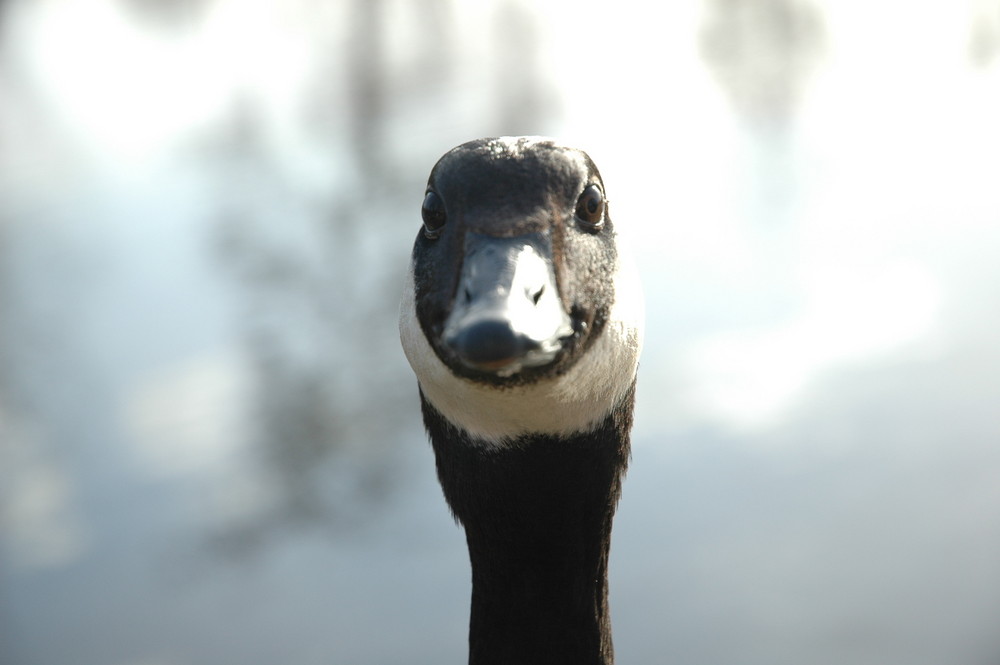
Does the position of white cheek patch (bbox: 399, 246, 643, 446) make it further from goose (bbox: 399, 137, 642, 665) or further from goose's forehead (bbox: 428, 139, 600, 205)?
goose's forehead (bbox: 428, 139, 600, 205)

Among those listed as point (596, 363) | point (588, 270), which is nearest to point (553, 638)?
point (596, 363)

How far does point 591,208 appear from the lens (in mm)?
2359

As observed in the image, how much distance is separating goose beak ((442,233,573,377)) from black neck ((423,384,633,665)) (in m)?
0.45

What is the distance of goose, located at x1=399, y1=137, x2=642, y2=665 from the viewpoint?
2.07m

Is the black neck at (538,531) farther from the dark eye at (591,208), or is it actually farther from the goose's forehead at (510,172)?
the goose's forehead at (510,172)

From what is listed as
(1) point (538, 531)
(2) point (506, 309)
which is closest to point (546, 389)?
(2) point (506, 309)

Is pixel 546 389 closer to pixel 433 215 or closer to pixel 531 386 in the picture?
pixel 531 386

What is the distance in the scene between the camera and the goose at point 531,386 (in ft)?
6.79

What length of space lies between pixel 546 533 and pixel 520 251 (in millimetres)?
798

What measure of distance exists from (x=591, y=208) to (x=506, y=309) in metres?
0.66

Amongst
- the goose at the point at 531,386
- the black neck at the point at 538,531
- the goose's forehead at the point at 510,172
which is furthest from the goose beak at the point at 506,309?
the black neck at the point at 538,531

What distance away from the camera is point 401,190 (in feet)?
36.8

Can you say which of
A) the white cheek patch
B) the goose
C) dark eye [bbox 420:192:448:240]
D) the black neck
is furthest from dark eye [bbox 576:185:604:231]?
the black neck

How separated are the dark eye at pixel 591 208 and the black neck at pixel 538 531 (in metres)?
0.46
